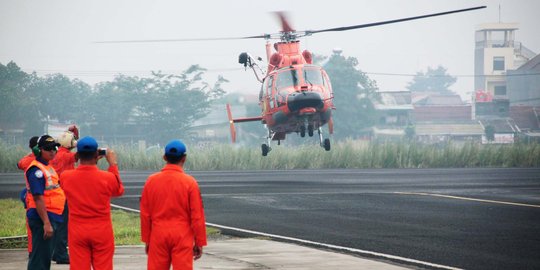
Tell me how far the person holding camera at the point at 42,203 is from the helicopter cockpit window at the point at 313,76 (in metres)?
25.1

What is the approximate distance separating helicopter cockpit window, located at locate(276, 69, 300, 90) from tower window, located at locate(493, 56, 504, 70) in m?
134

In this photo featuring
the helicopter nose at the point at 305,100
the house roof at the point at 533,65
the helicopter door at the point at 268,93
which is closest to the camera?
the helicopter nose at the point at 305,100

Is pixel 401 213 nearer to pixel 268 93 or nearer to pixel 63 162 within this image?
pixel 63 162

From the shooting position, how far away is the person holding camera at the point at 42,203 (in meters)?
10.6

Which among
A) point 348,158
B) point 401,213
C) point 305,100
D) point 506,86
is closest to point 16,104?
point 348,158

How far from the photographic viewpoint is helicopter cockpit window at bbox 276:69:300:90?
36125 millimetres

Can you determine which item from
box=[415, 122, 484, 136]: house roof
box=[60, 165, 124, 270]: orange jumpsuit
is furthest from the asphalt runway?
box=[415, 122, 484, 136]: house roof

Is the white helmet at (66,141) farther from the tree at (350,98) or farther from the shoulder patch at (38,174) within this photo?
the tree at (350,98)

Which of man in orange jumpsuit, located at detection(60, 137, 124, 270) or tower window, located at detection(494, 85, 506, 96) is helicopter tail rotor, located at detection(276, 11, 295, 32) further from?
tower window, located at detection(494, 85, 506, 96)

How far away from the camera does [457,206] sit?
22562 mm

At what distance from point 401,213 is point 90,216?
12153 millimetres

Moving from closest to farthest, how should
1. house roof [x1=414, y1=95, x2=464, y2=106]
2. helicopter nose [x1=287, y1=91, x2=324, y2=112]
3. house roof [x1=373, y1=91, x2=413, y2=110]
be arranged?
1. helicopter nose [x1=287, y1=91, x2=324, y2=112]
2. house roof [x1=373, y1=91, x2=413, y2=110]
3. house roof [x1=414, y1=95, x2=464, y2=106]

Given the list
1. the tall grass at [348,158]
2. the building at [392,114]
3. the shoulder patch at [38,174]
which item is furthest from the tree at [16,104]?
the shoulder patch at [38,174]

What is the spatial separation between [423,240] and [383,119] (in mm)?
105485
